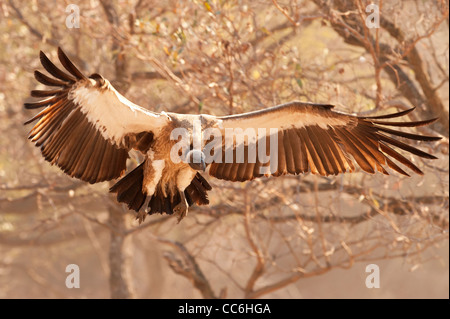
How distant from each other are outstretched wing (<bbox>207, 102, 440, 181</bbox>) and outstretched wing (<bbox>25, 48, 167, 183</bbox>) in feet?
2.37

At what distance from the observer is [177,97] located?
1034cm

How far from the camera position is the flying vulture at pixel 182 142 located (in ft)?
16.7

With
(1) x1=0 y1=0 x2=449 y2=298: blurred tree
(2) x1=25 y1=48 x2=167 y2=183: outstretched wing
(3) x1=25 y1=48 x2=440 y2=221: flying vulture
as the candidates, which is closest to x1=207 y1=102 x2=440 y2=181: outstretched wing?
(3) x1=25 y1=48 x2=440 y2=221: flying vulture

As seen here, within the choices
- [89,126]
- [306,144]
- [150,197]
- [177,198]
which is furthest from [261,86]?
[89,126]

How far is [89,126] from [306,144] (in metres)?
1.86

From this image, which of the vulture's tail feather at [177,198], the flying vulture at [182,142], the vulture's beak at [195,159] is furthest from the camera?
the vulture's tail feather at [177,198]

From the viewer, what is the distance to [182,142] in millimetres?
5125

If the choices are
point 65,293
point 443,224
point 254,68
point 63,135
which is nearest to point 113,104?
point 63,135

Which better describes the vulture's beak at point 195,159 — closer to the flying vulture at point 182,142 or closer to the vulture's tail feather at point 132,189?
the flying vulture at point 182,142

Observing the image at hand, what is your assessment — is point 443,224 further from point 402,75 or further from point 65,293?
point 65,293

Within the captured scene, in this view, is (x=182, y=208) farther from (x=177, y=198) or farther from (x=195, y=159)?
(x=195, y=159)

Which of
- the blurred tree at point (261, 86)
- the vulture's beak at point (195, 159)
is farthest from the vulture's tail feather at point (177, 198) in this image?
the blurred tree at point (261, 86)

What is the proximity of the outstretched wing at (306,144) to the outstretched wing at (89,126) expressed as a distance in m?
0.72

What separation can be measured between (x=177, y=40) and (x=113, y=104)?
2.42 metres
